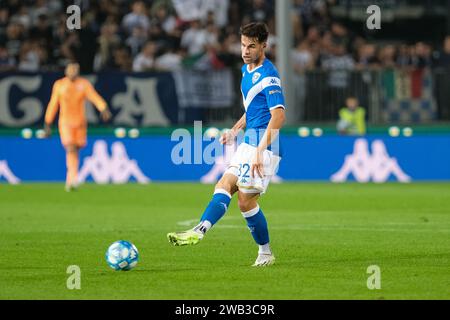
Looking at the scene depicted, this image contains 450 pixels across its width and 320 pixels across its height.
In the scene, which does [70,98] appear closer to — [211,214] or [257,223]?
[257,223]

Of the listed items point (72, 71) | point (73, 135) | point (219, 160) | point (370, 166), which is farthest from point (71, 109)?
point (370, 166)

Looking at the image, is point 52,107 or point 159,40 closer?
point 52,107

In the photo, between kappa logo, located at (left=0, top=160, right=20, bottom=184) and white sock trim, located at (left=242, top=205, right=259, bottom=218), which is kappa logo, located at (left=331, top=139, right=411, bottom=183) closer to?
kappa logo, located at (left=0, top=160, right=20, bottom=184)

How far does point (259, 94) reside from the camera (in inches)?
440

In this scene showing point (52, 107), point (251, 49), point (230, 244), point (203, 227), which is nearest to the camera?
point (203, 227)

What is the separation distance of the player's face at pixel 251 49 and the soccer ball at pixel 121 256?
204cm

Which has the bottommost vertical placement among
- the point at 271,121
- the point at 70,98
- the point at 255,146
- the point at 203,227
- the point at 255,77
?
the point at 203,227

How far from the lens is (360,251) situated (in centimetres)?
1269

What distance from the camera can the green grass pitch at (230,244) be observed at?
384 inches

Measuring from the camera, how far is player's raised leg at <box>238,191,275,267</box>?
11086mm

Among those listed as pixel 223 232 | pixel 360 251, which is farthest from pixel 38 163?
pixel 360 251

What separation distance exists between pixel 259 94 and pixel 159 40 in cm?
1639

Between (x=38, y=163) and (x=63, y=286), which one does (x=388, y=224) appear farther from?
(x=38, y=163)
